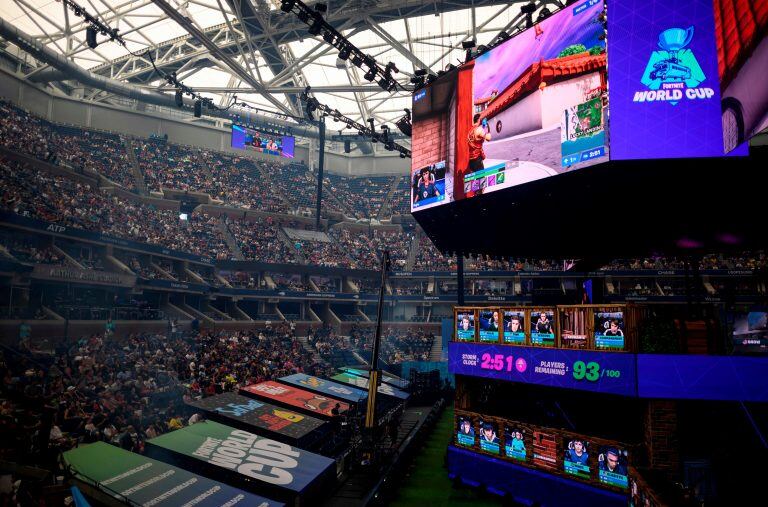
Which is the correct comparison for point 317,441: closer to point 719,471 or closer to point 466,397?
point 466,397

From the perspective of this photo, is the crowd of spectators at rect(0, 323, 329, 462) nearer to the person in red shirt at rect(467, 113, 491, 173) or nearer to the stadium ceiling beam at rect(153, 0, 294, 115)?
the person in red shirt at rect(467, 113, 491, 173)

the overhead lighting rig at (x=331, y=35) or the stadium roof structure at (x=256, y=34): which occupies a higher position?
the stadium roof structure at (x=256, y=34)

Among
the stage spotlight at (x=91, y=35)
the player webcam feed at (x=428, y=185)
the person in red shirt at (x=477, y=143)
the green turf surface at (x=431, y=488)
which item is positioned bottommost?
the green turf surface at (x=431, y=488)

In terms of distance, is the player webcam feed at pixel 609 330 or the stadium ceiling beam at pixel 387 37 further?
the stadium ceiling beam at pixel 387 37

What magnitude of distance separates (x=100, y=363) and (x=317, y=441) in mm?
10002

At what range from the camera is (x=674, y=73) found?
1191cm

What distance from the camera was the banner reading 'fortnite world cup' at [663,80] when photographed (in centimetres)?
1160

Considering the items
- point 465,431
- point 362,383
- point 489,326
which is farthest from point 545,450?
point 362,383

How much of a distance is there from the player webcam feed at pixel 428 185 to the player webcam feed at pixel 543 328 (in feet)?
16.7

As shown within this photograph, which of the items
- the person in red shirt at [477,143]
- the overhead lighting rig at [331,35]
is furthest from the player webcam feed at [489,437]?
the overhead lighting rig at [331,35]

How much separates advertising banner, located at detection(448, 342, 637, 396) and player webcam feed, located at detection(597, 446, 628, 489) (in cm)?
162

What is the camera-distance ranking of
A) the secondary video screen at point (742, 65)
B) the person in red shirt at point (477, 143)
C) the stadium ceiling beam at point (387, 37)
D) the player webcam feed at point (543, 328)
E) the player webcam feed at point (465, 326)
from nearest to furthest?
the secondary video screen at point (742, 65), the player webcam feed at point (543, 328), the person in red shirt at point (477, 143), the player webcam feed at point (465, 326), the stadium ceiling beam at point (387, 37)

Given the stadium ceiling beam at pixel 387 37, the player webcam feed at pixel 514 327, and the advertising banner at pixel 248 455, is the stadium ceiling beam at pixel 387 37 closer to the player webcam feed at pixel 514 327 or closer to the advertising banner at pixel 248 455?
the player webcam feed at pixel 514 327

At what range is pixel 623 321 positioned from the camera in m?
12.6
